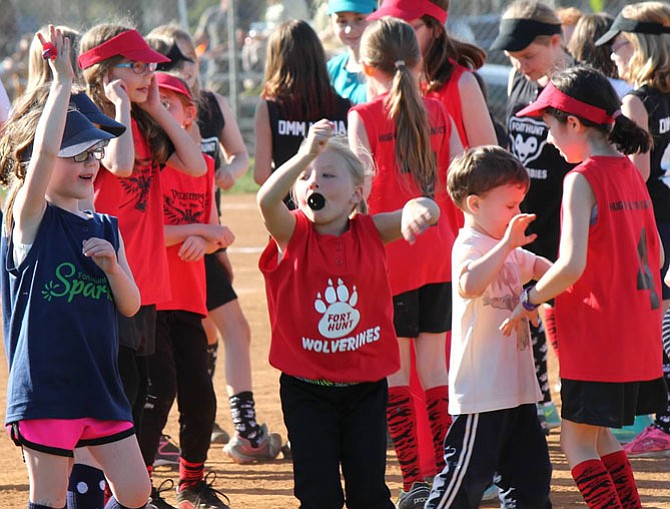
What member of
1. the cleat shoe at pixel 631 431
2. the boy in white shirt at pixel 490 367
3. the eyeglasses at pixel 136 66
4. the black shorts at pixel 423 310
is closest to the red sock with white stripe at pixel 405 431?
the black shorts at pixel 423 310

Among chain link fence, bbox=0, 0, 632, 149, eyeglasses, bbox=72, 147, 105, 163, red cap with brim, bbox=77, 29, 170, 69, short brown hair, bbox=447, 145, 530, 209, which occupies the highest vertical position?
chain link fence, bbox=0, 0, 632, 149

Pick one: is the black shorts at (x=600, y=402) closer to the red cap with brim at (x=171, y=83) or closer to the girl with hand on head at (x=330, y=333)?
the girl with hand on head at (x=330, y=333)

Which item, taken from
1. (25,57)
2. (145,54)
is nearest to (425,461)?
(145,54)

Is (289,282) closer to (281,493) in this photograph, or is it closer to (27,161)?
(27,161)

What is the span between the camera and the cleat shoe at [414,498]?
506 cm

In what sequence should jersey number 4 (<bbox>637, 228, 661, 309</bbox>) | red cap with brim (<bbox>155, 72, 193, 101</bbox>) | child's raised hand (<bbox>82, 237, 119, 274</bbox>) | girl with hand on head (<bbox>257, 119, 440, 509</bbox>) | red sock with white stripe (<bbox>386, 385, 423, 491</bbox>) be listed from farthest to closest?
red cap with brim (<bbox>155, 72, 193, 101</bbox>)
red sock with white stripe (<bbox>386, 385, 423, 491</bbox>)
jersey number 4 (<bbox>637, 228, 661, 309</bbox>)
girl with hand on head (<bbox>257, 119, 440, 509</bbox>)
child's raised hand (<bbox>82, 237, 119, 274</bbox>)

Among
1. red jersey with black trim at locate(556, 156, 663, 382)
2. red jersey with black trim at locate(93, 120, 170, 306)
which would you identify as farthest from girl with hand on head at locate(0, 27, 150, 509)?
red jersey with black trim at locate(556, 156, 663, 382)

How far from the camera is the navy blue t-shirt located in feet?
12.7

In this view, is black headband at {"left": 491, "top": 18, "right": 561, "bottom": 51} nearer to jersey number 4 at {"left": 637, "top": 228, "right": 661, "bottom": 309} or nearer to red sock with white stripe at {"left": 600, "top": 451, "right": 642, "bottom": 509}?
jersey number 4 at {"left": 637, "top": 228, "right": 661, "bottom": 309}

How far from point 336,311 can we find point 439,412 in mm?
1207

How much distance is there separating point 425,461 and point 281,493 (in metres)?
0.66

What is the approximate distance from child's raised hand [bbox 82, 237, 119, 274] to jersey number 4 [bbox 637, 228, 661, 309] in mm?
1846

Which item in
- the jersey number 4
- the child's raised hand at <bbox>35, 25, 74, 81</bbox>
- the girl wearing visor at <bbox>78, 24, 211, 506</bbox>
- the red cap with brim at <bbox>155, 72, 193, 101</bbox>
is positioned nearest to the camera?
the child's raised hand at <bbox>35, 25, 74, 81</bbox>

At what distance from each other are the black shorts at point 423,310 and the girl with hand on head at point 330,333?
0.86 metres
